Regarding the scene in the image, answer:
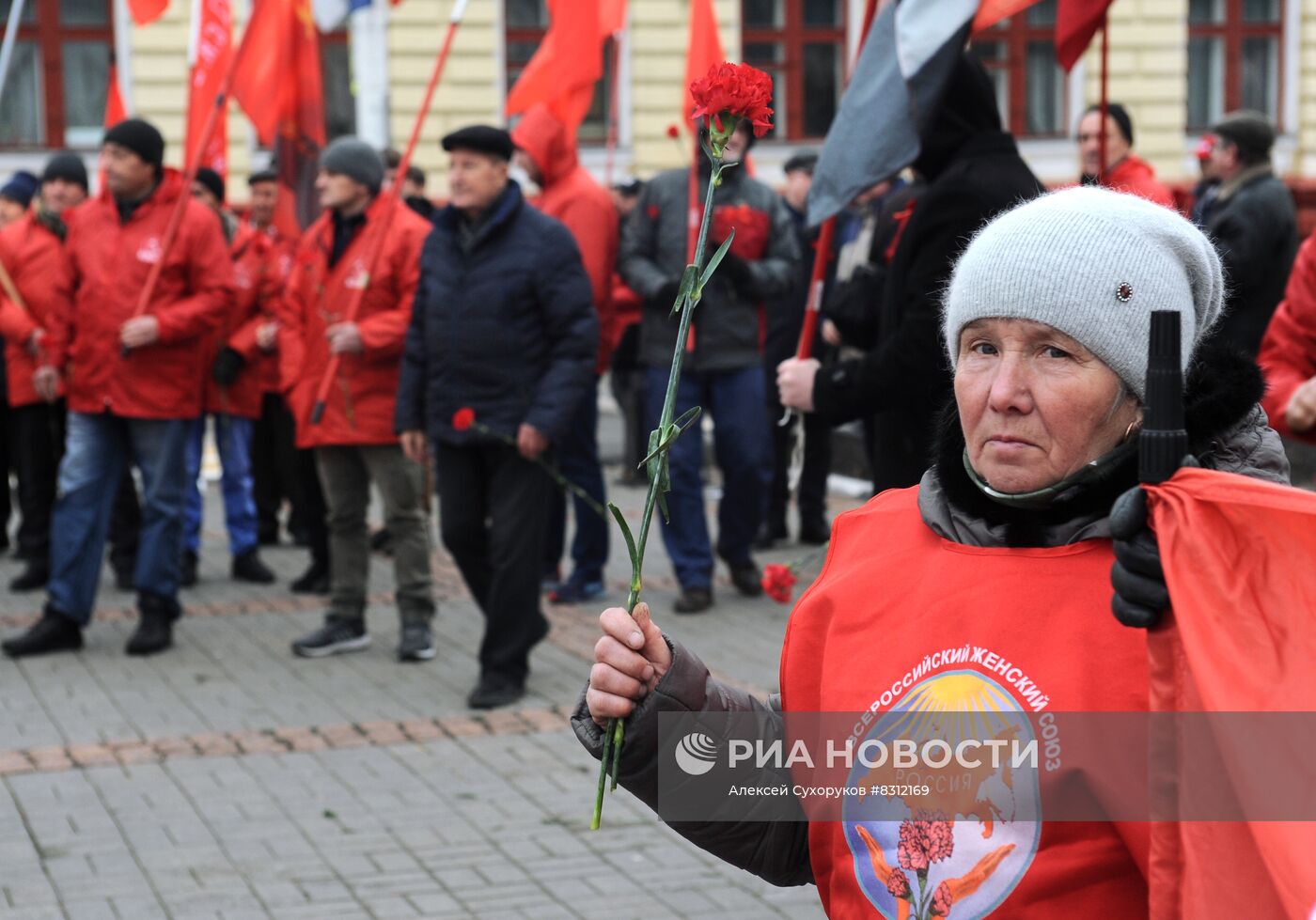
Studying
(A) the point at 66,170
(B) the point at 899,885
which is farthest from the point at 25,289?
(B) the point at 899,885

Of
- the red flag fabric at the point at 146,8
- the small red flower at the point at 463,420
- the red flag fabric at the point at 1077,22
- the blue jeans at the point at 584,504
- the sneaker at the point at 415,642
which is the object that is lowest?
the sneaker at the point at 415,642

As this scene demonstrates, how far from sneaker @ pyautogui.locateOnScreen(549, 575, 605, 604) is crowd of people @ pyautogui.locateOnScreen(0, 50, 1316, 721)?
0.04 metres

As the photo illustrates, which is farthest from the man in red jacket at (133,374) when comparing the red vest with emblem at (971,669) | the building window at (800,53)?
the building window at (800,53)

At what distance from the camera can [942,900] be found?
2.02m

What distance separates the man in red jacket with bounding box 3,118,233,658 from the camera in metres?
7.62

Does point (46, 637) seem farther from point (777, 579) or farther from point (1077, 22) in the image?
point (1077, 22)

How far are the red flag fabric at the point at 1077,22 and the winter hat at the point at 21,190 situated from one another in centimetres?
793

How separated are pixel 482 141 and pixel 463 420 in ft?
3.36

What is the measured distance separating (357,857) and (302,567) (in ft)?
17.2

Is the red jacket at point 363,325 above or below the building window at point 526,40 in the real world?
below

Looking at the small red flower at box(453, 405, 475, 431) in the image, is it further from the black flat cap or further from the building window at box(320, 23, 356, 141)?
the building window at box(320, 23, 356, 141)

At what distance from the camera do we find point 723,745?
7.73 feet

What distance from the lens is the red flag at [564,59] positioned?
8.39m

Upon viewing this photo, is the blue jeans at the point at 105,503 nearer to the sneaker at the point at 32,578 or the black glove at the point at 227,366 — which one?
the black glove at the point at 227,366
